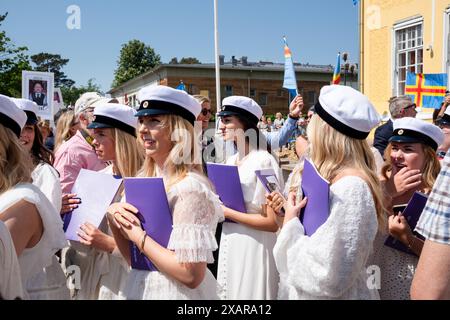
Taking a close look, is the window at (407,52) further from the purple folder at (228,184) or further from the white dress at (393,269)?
the white dress at (393,269)

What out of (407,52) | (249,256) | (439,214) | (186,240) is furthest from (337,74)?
(407,52)

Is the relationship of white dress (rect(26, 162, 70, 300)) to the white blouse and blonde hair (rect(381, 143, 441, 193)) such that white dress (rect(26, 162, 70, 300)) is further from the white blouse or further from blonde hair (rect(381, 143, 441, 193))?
blonde hair (rect(381, 143, 441, 193))

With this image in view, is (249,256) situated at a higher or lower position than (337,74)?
lower

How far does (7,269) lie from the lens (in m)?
1.60

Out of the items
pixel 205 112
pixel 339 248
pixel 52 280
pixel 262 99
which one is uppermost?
pixel 262 99

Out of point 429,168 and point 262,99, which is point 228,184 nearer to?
point 429,168

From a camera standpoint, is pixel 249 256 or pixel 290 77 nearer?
pixel 249 256

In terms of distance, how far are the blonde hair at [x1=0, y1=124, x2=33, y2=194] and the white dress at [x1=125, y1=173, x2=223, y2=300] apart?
27.6 inches

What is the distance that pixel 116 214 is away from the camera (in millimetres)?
2322

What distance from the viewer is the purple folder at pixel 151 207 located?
7.23ft

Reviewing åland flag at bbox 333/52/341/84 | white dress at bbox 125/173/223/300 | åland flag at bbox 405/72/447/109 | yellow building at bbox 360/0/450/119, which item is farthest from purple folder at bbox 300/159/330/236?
yellow building at bbox 360/0/450/119

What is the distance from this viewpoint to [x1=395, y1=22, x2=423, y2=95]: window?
12.9m

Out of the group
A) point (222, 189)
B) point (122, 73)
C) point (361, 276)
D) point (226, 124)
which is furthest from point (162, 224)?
point (122, 73)

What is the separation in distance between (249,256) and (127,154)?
1261 millimetres
